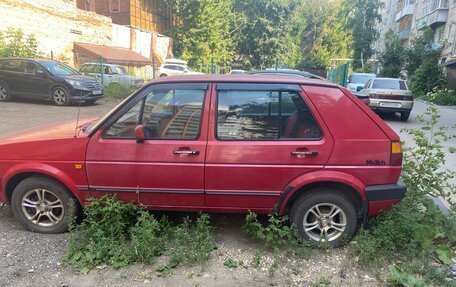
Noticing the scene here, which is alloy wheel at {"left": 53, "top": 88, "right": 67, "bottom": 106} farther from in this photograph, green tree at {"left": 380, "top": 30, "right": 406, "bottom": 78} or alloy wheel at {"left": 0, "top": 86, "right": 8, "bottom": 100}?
green tree at {"left": 380, "top": 30, "right": 406, "bottom": 78}

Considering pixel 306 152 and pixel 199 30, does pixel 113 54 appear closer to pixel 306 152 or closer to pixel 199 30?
pixel 199 30

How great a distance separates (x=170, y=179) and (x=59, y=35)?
23851mm

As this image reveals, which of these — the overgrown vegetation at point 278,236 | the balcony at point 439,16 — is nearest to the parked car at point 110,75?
the overgrown vegetation at point 278,236

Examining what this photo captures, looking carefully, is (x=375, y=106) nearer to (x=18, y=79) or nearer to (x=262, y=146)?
(x=262, y=146)

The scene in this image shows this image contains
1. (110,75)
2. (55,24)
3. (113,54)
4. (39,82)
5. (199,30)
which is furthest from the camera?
(199,30)

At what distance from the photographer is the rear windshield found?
40.6 feet

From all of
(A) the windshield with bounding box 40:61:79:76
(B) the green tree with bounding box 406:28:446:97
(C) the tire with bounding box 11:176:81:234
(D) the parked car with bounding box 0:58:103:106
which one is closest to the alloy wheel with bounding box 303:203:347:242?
(C) the tire with bounding box 11:176:81:234

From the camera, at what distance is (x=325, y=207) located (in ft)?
11.2

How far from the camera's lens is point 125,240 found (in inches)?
136

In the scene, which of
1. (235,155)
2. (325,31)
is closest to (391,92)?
(235,155)

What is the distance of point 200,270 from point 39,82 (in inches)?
465

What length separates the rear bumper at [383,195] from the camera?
328 centimetres

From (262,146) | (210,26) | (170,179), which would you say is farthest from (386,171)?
(210,26)

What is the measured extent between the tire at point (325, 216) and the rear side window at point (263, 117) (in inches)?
23.6
